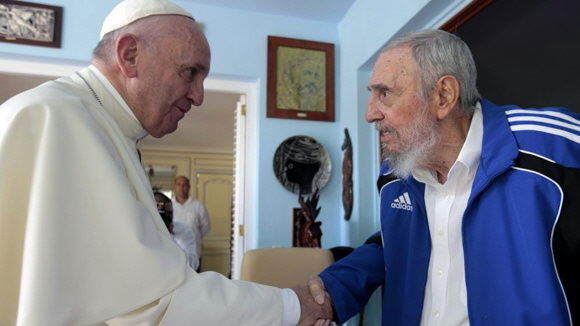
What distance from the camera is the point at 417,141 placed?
126 centimetres

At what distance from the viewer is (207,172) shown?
356 inches

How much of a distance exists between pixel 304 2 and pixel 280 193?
5.27 feet

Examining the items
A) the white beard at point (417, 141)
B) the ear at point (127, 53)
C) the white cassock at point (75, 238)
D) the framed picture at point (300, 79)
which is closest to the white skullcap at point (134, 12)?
the ear at point (127, 53)

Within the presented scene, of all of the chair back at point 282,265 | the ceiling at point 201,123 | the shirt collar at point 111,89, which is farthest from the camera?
the ceiling at point 201,123

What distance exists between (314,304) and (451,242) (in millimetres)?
518

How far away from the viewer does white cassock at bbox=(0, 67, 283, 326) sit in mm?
761

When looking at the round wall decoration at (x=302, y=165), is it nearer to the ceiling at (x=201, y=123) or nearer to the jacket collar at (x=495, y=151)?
the ceiling at (x=201, y=123)

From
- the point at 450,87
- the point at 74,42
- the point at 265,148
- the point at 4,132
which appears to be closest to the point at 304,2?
the point at 265,148

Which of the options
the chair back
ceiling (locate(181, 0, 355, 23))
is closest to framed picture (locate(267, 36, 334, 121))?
ceiling (locate(181, 0, 355, 23))

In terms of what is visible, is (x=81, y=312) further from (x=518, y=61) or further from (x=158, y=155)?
(x=158, y=155)

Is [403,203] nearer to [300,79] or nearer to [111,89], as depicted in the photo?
[111,89]

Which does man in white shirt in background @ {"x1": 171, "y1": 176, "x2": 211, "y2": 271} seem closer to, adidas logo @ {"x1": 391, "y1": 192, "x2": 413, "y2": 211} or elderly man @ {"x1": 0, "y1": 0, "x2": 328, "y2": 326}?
adidas logo @ {"x1": 391, "y1": 192, "x2": 413, "y2": 211}

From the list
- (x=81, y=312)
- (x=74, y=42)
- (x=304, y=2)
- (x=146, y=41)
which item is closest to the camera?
(x=81, y=312)

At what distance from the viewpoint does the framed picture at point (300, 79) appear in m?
3.33
